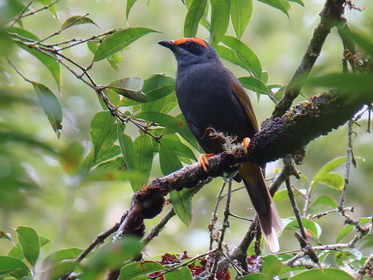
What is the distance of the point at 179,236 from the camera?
7.89 meters

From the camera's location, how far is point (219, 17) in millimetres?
2795

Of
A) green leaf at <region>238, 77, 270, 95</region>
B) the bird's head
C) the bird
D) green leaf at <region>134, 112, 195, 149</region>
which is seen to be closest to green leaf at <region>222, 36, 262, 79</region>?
green leaf at <region>238, 77, 270, 95</region>

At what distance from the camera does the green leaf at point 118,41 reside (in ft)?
8.86

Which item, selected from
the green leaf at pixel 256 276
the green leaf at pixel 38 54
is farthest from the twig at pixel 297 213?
the green leaf at pixel 38 54

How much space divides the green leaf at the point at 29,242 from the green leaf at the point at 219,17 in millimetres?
1396

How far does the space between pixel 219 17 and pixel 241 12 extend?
20 cm

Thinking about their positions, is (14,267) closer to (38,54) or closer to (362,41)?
(38,54)

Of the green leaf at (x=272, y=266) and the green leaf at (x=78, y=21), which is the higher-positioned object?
the green leaf at (x=78, y=21)

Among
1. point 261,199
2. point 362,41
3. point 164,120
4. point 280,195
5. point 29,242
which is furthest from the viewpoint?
point 261,199

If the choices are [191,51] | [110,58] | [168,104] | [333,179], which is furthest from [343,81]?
[191,51]

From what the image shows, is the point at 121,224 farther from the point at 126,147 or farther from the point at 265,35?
the point at 265,35

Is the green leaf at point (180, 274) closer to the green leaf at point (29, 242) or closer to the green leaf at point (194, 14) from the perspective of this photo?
the green leaf at point (29, 242)

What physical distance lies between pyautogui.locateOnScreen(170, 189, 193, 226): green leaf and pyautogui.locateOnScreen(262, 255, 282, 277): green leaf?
56 centimetres

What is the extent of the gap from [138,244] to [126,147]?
188 centimetres
